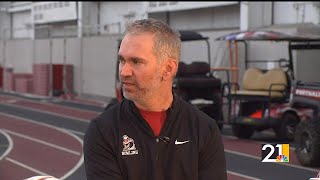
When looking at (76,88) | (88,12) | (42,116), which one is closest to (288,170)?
(42,116)

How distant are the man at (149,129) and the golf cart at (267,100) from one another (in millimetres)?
10391

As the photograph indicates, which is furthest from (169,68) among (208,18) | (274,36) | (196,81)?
(208,18)

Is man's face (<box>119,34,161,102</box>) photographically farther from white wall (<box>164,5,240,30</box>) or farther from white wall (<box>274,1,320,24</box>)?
white wall (<box>164,5,240,30</box>)

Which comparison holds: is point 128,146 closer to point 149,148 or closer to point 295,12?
point 149,148

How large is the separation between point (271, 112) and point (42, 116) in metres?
8.38

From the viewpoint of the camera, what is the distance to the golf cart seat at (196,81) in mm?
15148

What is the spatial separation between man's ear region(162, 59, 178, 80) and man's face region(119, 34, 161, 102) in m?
0.04

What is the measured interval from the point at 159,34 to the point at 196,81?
12648 millimetres

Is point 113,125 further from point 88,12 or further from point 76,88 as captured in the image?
point 88,12

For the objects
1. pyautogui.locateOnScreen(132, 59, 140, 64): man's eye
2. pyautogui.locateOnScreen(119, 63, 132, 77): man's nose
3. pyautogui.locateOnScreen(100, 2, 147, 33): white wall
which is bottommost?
pyautogui.locateOnScreen(119, 63, 132, 77): man's nose

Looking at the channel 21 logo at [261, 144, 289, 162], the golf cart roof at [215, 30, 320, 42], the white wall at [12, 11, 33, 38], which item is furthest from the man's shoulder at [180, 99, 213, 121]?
the white wall at [12, 11, 33, 38]

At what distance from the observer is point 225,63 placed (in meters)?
20.0

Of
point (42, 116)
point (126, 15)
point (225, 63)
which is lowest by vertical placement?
Answer: point (42, 116)

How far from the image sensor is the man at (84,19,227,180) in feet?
8.38
